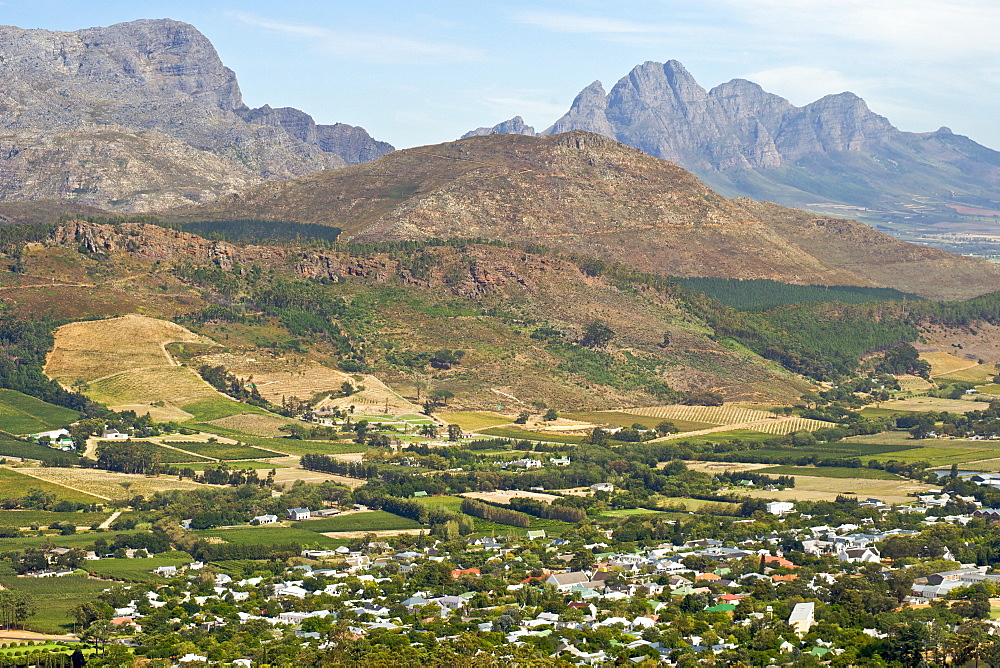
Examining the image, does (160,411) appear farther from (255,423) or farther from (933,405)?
(933,405)

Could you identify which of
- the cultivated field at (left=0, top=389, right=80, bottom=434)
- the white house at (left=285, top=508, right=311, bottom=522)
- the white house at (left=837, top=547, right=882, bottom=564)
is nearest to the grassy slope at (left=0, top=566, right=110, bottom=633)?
the white house at (left=285, top=508, right=311, bottom=522)

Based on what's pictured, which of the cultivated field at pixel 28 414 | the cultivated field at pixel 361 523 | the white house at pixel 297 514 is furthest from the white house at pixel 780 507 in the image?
the cultivated field at pixel 28 414

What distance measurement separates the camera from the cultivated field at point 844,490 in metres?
131

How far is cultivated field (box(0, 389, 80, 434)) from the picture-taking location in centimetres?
15100

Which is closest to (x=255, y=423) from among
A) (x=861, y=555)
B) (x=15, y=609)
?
(x=15, y=609)

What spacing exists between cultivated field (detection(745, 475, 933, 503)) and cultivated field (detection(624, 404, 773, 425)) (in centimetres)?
3786

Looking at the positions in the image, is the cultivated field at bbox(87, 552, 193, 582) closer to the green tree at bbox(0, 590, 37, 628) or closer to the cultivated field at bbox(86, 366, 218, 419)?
the green tree at bbox(0, 590, 37, 628)

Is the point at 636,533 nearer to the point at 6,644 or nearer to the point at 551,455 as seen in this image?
the point at 551,455

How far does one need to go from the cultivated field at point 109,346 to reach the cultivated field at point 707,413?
54972 mm

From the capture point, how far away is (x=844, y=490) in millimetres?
135000

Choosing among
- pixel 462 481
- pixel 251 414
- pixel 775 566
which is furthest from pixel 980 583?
pixel 251 414

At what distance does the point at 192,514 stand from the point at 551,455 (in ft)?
137

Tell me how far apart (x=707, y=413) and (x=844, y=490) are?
50219 mm

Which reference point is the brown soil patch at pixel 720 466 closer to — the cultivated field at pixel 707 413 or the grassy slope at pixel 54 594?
the cultivated field at pixel 707 413
